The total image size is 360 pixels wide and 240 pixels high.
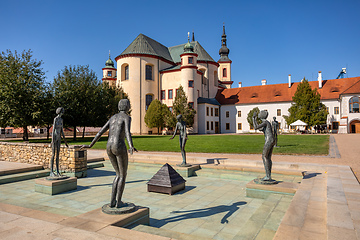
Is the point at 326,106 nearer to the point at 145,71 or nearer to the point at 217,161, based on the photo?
the point at 145,71

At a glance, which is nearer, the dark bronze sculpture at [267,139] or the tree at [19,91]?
the dark bronze sculpture at [267,139]

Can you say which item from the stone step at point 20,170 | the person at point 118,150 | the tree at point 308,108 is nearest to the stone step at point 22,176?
the stone step at point 20,170

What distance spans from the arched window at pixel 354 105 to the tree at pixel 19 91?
52488 mm

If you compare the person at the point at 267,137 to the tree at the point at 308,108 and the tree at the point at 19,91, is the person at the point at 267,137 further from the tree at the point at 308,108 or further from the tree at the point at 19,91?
the tree at the point at 308,108

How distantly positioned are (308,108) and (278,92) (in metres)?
9.99

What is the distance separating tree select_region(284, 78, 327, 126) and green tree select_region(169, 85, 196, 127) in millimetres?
20382

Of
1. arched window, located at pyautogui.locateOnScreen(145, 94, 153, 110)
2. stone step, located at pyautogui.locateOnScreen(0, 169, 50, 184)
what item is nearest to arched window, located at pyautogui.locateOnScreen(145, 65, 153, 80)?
arched window, located at pyautogui.locateOnScreen(145, 94, 153, 110)

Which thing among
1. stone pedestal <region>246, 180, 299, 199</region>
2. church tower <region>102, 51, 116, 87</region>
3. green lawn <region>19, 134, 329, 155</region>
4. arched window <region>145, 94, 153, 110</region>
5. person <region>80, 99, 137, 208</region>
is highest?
church tower <region>102, 51, 116, 87</region>

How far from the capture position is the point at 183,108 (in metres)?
47.4

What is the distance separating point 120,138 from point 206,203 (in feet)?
10.6

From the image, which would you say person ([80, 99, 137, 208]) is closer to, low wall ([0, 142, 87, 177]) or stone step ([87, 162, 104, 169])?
low wall ([0, 142, 87, 177])

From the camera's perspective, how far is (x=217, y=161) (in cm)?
1142

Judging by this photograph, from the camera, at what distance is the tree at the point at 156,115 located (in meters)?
47.5

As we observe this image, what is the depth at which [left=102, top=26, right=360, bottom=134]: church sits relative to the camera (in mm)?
50031
